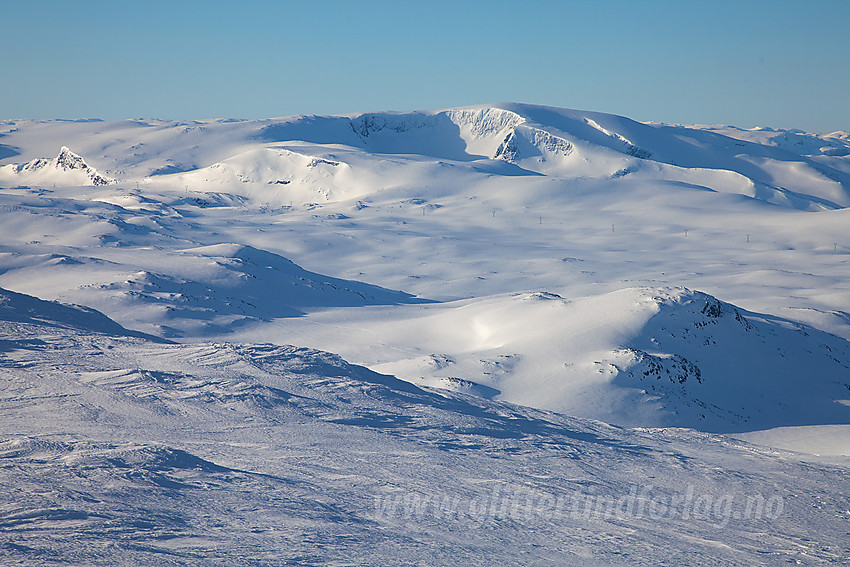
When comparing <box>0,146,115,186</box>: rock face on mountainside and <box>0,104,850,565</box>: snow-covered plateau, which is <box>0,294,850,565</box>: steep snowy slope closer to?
<box>0,104,850,565</box>: snow-covered plateau

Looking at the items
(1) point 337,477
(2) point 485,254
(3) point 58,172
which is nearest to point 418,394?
(1) point 337,477

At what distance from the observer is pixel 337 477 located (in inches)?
331

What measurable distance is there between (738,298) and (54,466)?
42.8m

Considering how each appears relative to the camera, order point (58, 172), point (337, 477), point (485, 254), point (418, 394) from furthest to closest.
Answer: point (58, 172) → point (485, 254) → point (418, 394) → point (337, 477)

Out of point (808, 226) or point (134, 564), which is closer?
point (134, 564)

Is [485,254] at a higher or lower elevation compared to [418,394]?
lower

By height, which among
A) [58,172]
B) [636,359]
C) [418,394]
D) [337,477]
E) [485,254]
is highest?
[337,477]

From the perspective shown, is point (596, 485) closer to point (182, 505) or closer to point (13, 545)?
point (182, 505)

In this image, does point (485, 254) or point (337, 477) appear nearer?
point (337, 477)

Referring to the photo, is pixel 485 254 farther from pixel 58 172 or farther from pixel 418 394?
pixel 58 172

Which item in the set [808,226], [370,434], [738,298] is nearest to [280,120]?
[808,226]

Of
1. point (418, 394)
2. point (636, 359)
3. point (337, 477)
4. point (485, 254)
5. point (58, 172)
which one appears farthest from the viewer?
point (58, 172)

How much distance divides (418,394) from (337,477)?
5114mm

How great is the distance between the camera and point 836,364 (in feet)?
86.4
